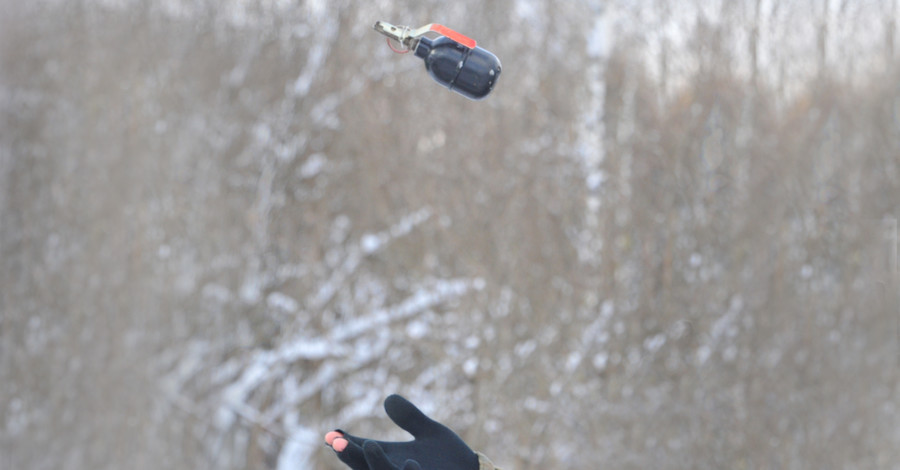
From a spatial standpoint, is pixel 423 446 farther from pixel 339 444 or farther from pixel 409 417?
pixel 339 444

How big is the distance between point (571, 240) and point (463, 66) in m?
2.39

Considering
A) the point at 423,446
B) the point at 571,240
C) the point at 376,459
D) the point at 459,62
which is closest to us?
the point at 376,459

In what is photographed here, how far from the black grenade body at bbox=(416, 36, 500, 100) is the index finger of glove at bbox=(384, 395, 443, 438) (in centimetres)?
59

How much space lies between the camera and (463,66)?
153 cm

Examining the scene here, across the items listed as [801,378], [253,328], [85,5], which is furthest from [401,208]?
[85,5]

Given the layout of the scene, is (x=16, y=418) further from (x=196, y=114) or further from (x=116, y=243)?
(x=196, y=114)

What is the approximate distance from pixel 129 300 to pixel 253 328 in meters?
0.86

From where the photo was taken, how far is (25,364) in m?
4.81

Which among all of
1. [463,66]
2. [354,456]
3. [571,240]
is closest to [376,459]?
A: [354,456]

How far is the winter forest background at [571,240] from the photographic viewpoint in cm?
381

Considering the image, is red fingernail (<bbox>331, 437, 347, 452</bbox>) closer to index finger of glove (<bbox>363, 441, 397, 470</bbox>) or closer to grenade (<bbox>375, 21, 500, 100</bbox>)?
index finger of glove (<bbox>363, 441, 397, 470</bbox>)

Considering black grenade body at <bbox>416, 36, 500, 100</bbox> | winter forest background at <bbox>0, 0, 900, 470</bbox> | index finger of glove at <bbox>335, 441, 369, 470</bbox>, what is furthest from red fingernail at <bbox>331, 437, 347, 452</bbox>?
winter forest background at <bbox>0, 0, 900, 470</bbox>

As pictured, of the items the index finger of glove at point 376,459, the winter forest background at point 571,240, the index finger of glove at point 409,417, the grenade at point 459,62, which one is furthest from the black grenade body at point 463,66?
the winter forest background at point 571,240

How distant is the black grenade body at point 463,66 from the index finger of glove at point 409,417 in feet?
1.93
